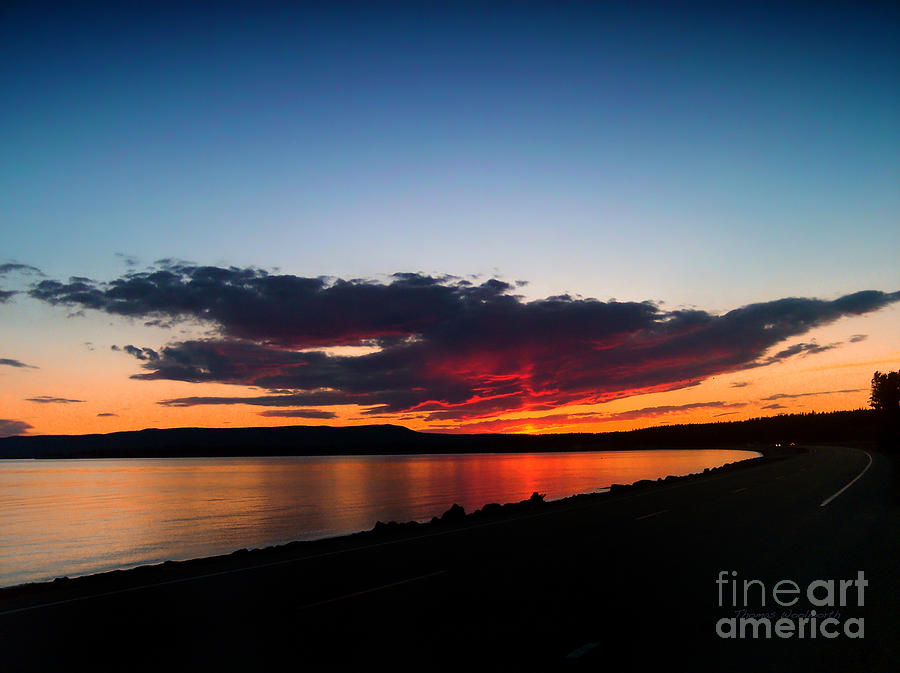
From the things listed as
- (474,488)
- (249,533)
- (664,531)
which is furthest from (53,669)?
(474,488)

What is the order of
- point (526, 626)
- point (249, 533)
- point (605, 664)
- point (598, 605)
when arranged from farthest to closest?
point (249, 533), point (598, 605), point (526, 626), point (605, 664)

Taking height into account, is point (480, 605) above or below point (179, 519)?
above

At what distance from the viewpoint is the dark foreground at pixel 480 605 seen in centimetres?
724

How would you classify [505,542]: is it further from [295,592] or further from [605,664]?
[605,664]

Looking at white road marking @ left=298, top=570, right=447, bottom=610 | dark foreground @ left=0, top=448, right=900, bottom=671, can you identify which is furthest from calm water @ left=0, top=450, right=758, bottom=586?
white road marking @ left=298, top=570, right=447, bottom=610

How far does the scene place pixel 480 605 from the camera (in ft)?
31.7

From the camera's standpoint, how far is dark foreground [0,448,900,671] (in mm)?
7238

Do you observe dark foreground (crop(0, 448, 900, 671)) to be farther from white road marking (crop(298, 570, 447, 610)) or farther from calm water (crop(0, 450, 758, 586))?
calm water (crop(0, 450, 758, 586))

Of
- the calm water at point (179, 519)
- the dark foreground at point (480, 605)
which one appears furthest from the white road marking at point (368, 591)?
the calm water at point (179, 519)

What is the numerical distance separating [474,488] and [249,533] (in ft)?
121

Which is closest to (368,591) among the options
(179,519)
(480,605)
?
(480,605)

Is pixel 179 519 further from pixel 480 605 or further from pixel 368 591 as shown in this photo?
pixel 480 605

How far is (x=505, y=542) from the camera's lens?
55.9 feet

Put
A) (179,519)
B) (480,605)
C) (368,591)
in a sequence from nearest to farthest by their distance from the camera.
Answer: (480,605) → (368,591) → (179,519)
